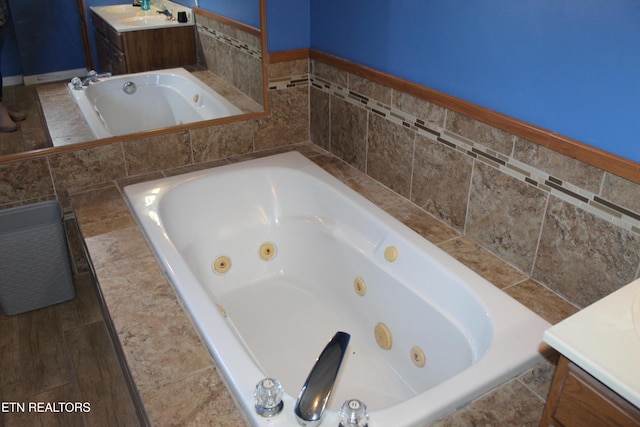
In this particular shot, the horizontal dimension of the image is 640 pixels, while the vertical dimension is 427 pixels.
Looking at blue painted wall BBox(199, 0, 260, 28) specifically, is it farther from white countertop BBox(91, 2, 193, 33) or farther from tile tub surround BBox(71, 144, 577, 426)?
tile tub surround BBox(71, 144, 577, 426)

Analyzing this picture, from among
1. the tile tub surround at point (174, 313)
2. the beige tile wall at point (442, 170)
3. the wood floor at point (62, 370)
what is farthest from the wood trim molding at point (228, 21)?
the wood floor at point (62, 370)

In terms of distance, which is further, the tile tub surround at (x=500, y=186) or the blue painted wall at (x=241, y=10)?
the blue painted wall at (x=241, y=10)

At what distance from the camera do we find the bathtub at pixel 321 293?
141cm

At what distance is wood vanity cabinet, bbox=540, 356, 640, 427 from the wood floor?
1.36 meters

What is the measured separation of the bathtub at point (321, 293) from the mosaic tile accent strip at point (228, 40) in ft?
1.58

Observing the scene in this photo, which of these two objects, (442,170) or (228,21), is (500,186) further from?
(228,21)

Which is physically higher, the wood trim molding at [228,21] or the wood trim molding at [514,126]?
the wood trim molding at [228,21]

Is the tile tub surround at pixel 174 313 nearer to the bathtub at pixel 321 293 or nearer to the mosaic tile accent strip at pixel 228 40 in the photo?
the bathtub at pixel 321 293

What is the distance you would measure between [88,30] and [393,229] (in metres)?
1.38

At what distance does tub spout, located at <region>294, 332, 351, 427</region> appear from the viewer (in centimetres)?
120

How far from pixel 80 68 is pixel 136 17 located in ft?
0.98

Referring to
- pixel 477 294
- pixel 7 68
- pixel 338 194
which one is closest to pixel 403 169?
pixel 338 194

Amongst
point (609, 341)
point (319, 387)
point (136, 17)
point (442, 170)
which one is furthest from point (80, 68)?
point (609, 341)

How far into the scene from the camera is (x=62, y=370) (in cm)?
206
